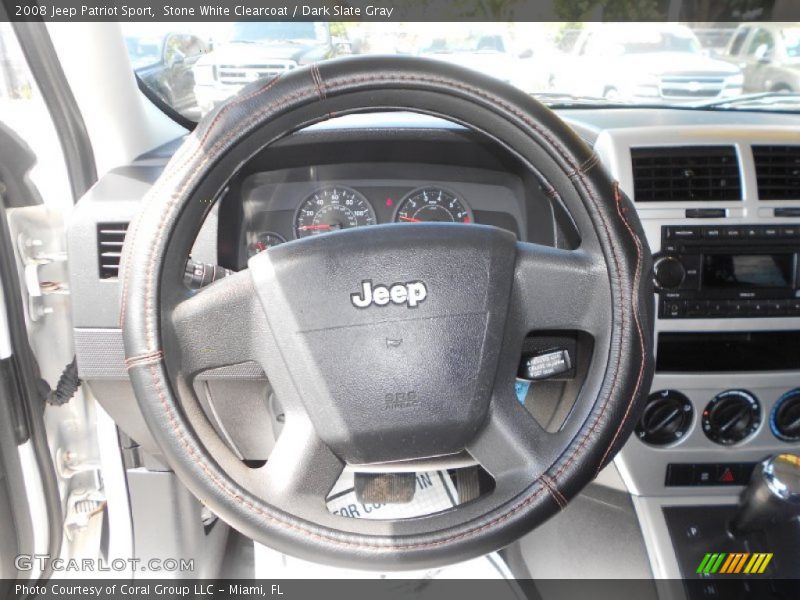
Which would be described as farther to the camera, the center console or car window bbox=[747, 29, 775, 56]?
car window bbox=[747, 29, 775, 56]

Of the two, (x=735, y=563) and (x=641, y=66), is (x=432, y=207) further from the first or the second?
(x=735, y=563)

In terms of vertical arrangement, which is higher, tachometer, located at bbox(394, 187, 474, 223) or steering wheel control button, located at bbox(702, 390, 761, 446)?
tachometer, located at bbox(394, 187, 474, 223)

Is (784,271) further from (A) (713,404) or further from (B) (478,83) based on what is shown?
(B) (478,83)

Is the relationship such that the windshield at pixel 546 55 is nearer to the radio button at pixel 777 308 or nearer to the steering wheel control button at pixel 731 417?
the radio button at pixel 777 308

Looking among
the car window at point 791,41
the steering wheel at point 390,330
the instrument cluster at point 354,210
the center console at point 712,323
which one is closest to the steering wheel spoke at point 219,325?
the steering wheel at point 390,330

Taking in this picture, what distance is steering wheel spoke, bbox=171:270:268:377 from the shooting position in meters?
1.03

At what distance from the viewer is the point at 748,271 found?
5.55 feet

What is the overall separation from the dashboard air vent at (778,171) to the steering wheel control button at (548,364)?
786 mm

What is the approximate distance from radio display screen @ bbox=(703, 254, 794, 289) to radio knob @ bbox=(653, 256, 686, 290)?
0.07 m

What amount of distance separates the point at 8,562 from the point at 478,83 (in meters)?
1.51

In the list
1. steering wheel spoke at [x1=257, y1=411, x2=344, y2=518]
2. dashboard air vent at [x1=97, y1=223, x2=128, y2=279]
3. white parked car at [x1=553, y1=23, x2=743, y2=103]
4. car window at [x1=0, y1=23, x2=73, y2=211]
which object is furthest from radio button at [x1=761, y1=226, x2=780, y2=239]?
car window at [x1=0, y1=23, x2=73, y2=211]

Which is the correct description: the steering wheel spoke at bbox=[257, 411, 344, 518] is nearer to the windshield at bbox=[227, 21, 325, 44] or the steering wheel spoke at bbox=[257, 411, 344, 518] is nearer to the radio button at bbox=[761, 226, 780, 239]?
the windshield at bbox=[227, 21, 325, 44]

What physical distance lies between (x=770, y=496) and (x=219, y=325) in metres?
1.34

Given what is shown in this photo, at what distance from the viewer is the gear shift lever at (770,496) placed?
1.62m
